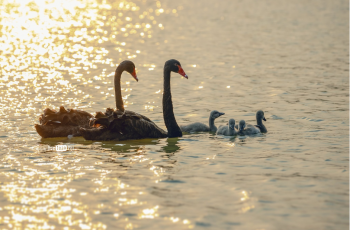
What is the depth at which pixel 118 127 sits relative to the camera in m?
11.5

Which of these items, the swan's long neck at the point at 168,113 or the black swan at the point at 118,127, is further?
the swan's long neck at the point at 168,113

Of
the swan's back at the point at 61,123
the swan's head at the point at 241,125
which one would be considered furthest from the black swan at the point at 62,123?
the swan's head at the point at 241,125

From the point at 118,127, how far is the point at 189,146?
145cm

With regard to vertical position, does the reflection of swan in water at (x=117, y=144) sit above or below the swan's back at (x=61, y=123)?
below

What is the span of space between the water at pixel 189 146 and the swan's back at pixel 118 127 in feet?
0.60

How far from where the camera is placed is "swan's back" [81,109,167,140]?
11359 mm

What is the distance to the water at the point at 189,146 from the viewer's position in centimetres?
748

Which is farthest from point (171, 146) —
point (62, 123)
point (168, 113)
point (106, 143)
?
point (62, 123)

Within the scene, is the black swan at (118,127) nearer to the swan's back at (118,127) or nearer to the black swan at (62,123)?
the swan's back at (118,127)

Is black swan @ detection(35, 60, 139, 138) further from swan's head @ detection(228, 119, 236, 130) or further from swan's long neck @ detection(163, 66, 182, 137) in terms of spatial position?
swan's head @ detection(228, 119, 236, 130)

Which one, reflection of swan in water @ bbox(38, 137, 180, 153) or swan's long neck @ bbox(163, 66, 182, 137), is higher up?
swan's long neck @ bbox(163, 66, 182, 137)

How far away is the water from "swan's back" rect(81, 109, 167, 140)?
18cm

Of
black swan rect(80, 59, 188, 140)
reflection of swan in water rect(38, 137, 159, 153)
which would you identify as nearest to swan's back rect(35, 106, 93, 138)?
reflection of swan in water rect(38, 137, 159, 153)

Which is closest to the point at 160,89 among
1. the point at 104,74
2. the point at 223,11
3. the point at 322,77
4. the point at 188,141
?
the point at 104,74
